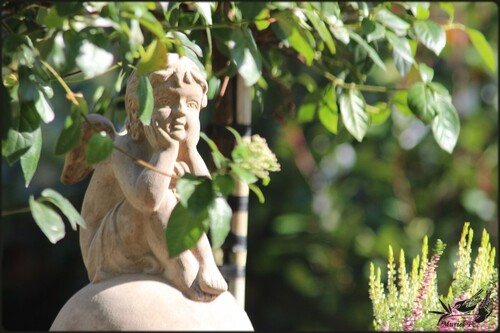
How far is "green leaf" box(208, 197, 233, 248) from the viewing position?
165cm

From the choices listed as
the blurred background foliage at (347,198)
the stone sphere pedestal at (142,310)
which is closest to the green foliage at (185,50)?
the stone sphere pedestal at (142,310)

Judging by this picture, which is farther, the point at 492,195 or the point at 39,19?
the point at 492,195

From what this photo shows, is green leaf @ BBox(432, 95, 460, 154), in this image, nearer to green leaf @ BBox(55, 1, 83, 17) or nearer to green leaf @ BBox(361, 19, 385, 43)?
green leaf @ BBox(361, 19, 385, 43)

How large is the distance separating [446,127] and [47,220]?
2.53 ft

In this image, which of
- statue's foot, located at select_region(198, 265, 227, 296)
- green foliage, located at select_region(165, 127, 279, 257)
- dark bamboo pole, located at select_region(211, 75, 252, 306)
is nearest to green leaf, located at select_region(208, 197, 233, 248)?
green foliage, located at select_region(165, 127, 279, 257)

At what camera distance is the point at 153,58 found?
5.46 ft

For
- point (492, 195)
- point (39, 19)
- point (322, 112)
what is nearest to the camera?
point (39, 19)

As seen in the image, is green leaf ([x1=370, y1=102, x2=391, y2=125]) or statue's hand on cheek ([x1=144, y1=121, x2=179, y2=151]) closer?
statue's hand on cheek ([x1=144, y1=121, x2=179, y2=151])

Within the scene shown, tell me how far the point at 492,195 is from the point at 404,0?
160cm

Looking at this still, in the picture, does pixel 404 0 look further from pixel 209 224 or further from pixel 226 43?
pixel 209 224

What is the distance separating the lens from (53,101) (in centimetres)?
357

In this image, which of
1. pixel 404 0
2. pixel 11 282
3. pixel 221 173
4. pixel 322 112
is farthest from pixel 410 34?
pixel 11 282

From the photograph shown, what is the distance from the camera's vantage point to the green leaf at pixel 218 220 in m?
1.65

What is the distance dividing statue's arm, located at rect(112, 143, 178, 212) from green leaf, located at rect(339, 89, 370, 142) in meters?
0.40
